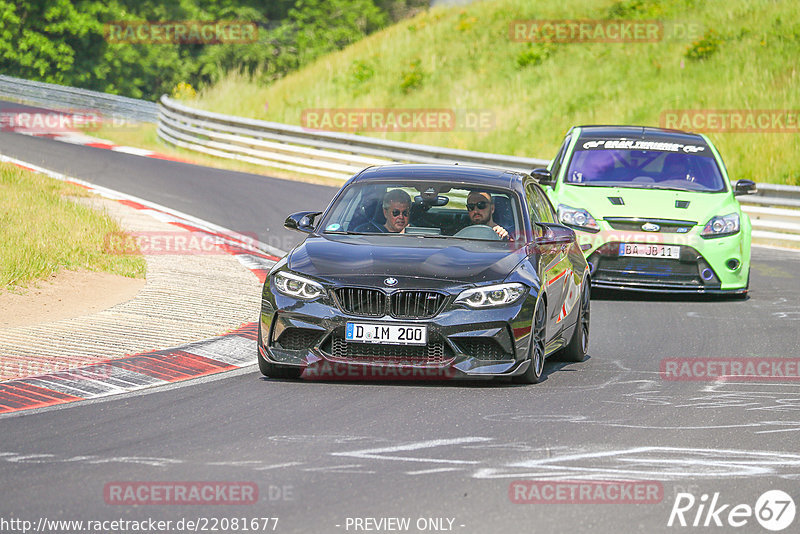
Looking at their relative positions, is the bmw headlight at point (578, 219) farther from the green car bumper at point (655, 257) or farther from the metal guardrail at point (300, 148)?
the metal guardrail at point (300, 148)

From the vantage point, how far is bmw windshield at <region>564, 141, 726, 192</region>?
14734 mm

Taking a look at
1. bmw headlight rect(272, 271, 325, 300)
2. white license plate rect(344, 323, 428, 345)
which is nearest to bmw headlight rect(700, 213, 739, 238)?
white license plate rect(344, 323, 428, 345)

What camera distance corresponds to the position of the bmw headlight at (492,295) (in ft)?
28.1

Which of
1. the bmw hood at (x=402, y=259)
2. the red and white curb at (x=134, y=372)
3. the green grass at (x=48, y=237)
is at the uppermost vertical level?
the bmw hood at (x=402, y=259)

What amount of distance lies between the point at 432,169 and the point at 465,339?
2.15 meters

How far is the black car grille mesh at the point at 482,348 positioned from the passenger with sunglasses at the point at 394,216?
56.2 inches

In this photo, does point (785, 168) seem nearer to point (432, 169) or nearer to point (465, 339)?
point (432, 169)

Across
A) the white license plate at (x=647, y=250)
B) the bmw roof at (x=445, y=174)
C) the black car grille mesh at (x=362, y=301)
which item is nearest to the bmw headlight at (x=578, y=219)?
the white license plate at (x=647, y=250)

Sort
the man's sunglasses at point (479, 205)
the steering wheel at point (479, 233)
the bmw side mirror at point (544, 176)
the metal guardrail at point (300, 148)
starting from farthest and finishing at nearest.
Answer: the metal guardrail at point (300, 148)
the bmw side mirror at point (544, 176)
the man's sunglasses at point (479, 205)
the steering wheel at point (479, 233)

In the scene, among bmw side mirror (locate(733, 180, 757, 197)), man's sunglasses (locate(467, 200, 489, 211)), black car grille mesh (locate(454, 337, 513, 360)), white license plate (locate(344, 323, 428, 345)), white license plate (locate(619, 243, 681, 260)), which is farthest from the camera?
bmw side mirror (locate(733, 180, 757, 197))

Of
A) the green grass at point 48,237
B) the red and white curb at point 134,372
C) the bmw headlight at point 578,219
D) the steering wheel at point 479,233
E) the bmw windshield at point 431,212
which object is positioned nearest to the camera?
the red and white curb at point 134,372

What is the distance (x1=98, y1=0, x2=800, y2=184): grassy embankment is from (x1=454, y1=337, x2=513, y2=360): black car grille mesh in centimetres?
1876

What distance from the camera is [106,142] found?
104 feet

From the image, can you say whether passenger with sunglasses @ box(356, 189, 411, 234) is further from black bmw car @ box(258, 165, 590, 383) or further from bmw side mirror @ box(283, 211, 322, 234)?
bmw side mirror @ box(283, 211, 322, 234)
